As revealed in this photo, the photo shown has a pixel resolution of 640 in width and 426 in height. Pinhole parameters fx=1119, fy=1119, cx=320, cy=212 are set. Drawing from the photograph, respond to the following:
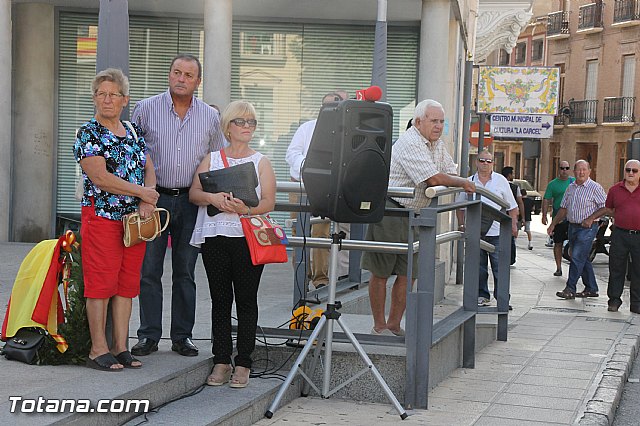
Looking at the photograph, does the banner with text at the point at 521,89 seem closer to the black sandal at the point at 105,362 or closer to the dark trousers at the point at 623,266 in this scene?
the dark trousers at the point at 623,266

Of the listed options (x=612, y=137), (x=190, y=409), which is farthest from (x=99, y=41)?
(x=612, y=137)

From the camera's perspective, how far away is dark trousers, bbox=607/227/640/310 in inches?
552

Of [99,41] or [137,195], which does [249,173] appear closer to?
[137,195]

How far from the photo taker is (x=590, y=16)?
5484 cm

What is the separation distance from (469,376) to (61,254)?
3.59 meters

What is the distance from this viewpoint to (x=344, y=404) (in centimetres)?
720

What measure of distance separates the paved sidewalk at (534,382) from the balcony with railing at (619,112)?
38.2m

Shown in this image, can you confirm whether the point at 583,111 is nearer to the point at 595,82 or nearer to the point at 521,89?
the point at 595,82

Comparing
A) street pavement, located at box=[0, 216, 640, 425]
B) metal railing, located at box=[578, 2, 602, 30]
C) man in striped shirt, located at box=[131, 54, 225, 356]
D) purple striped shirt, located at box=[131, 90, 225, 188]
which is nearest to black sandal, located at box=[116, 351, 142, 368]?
street pavement, located at box=[0, 216, 640, 425]

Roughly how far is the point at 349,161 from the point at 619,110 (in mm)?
46665

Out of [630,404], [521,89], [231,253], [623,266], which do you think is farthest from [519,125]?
[231,253]

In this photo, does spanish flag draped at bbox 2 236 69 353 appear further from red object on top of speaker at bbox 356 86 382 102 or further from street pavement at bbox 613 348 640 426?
street pavement at bbox 613 348 640 426

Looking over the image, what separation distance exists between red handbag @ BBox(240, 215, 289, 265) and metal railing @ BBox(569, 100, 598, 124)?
4898 cm

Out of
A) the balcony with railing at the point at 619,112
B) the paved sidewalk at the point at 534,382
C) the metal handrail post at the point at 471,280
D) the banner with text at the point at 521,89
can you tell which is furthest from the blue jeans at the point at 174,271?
the balcony with railing at the point at 619,112
